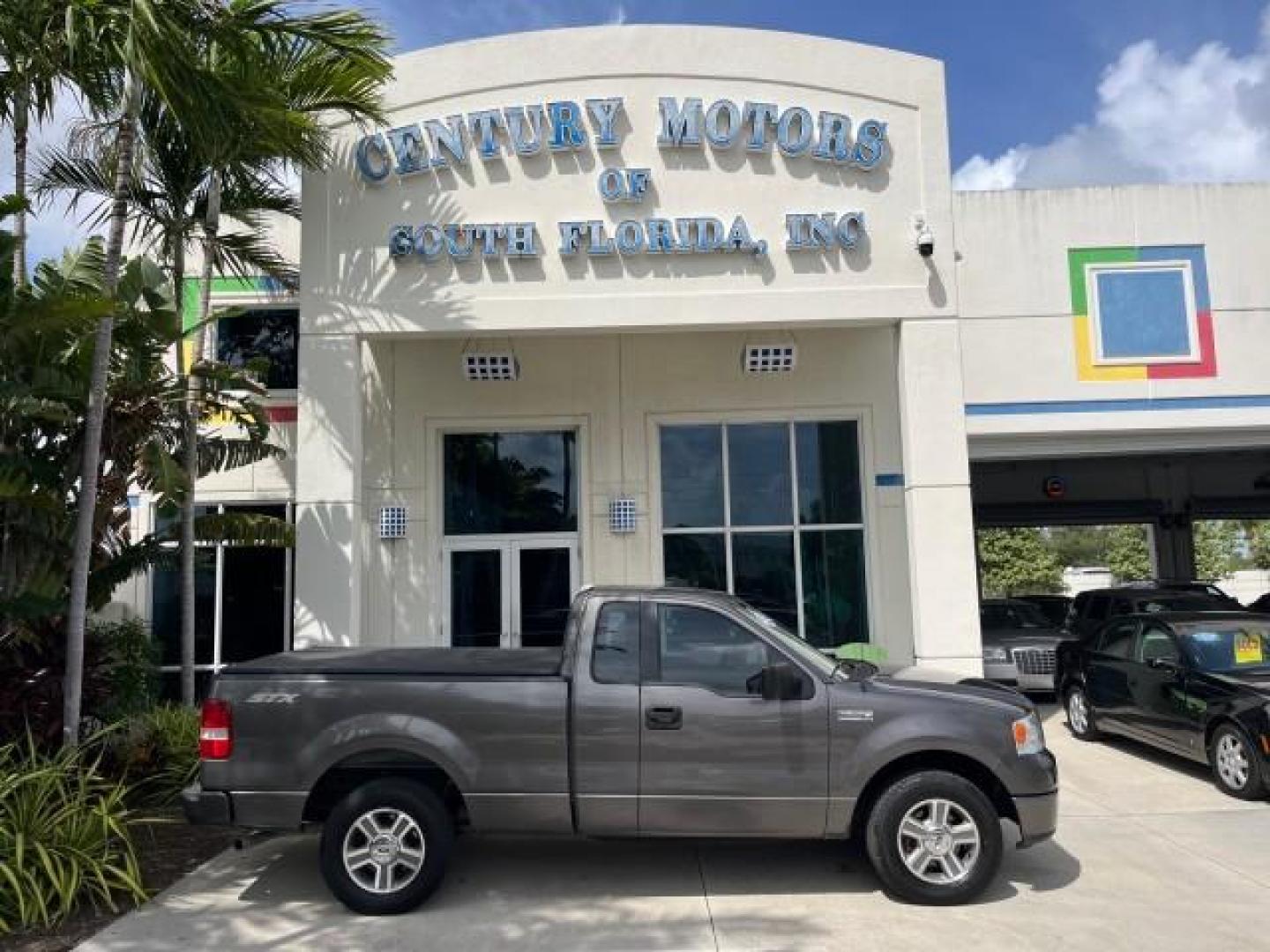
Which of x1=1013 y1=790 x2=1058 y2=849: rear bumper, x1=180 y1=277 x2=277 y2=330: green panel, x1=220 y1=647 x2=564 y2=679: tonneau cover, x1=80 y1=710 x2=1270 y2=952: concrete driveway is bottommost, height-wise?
x1=80 y1=710 x2=1270 y2=952: concrete driveway

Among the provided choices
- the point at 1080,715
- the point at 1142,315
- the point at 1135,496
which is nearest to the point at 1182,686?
the point at 1080,715

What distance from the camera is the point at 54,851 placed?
595cm

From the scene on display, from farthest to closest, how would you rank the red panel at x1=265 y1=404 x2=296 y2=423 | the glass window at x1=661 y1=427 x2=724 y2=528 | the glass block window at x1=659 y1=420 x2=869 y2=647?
the red panel at x1=265 y1=404 x2=296 y2=423 → the glass window at x1=661 y1=427 x2=724 y2=528 → the glass block window at x1=659 y1=420 x2=869 y2=647

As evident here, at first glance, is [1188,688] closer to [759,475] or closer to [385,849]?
[759,475]

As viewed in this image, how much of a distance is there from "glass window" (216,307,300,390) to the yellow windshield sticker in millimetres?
11448

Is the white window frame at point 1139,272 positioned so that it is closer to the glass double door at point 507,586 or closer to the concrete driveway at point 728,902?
the glass double door at point 507,586

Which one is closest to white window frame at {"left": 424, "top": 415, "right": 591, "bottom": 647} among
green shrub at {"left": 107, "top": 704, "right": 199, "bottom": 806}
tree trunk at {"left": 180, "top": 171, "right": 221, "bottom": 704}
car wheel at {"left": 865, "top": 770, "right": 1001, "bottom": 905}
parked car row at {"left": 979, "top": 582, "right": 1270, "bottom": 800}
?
tree trunk at {"left": 180, "top": 171, "right": 221, "bottom": 704}

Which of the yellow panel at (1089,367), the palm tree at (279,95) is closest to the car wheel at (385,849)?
the palm tree at (279,95)

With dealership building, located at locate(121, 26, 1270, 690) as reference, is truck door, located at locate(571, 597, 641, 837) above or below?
below

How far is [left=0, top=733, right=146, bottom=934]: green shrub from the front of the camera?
5684 mm

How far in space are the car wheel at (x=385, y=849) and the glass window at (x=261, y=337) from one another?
893 cm

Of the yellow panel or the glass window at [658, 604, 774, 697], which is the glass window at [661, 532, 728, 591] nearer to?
the yellow panel

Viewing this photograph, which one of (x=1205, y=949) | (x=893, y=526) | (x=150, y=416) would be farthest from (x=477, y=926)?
(x=893, y=526)

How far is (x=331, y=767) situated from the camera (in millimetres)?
5879
